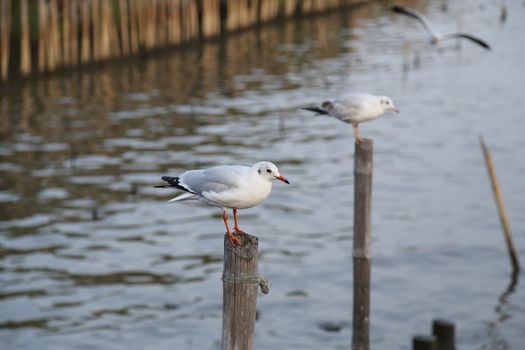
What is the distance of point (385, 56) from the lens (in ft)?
143

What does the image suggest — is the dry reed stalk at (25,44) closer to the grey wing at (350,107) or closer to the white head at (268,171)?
the grey wing at (350,107)

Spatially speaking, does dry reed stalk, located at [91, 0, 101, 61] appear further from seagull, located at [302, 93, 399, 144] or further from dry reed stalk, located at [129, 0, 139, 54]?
seagull, located at [302, 93, 399, 144]

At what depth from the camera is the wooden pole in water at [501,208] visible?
16422 millimetres

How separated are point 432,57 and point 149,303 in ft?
93.9

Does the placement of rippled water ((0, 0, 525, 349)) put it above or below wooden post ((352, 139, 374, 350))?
below

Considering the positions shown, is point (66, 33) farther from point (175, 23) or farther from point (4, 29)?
point (175, 23)

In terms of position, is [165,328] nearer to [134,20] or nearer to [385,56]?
[134,20]

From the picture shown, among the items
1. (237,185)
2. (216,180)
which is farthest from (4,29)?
(237,185)

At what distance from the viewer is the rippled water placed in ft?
54.0

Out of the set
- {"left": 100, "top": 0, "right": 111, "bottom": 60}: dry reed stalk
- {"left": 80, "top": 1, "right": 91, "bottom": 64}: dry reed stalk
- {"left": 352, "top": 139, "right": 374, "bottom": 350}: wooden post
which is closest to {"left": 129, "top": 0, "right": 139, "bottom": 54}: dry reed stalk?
{"left": 100, "top": 0, "right": 111, "bottom": 60}: dry reed stalk

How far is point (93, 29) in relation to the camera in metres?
38.0

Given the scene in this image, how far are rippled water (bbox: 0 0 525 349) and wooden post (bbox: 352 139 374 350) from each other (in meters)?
2.28

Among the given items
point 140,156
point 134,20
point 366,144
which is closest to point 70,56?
point 134,20

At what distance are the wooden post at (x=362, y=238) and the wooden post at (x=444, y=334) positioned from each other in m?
0.99
